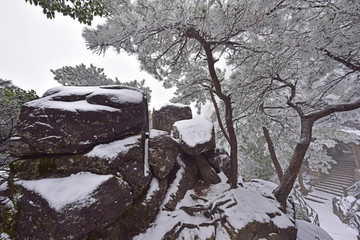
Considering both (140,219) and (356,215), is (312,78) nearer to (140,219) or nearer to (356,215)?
(140,219)

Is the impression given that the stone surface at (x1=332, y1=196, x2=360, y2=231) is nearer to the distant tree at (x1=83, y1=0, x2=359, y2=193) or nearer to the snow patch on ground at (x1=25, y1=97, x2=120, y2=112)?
the distant tree at (x1=83, y1=0, x2=359, y2=193)

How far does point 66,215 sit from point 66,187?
50 centimetres

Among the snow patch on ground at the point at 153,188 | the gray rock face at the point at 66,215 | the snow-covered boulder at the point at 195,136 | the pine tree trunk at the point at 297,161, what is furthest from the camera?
the snow-covered boulder at the point at 195,136

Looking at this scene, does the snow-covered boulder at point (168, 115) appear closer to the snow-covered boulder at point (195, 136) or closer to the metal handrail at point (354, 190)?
the snow-covered boulder at point (195, 136)

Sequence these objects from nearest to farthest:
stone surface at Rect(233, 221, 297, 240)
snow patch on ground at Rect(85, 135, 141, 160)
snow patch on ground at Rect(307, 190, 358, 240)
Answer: snow patch on ground at Rect(85, 135, 141, 160) → stone surface at Rect(233, 221, 297, 240) → snow patch on ground at Rect(307, 190, 358, 240)

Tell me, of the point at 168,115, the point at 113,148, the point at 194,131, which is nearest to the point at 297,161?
the point at 194,131

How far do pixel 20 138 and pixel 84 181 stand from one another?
1.67 metres

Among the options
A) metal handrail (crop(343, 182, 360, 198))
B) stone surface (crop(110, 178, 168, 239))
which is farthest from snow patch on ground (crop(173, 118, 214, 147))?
metal handrail (crop(343, 182, 360, 198))

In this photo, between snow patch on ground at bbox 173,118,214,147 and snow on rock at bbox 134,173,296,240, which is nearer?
snow on rock at bbox 134,173,296,240

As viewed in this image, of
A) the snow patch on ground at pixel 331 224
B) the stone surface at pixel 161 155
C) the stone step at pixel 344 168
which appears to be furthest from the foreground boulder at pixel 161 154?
the stone step at pixel 344 168

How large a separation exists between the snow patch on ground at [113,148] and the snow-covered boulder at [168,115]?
3510mm

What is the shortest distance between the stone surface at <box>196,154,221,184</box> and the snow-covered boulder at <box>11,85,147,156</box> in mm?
3230

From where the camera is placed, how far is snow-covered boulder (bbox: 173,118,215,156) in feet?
17.2

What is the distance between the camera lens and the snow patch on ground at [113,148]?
3.17 meters
